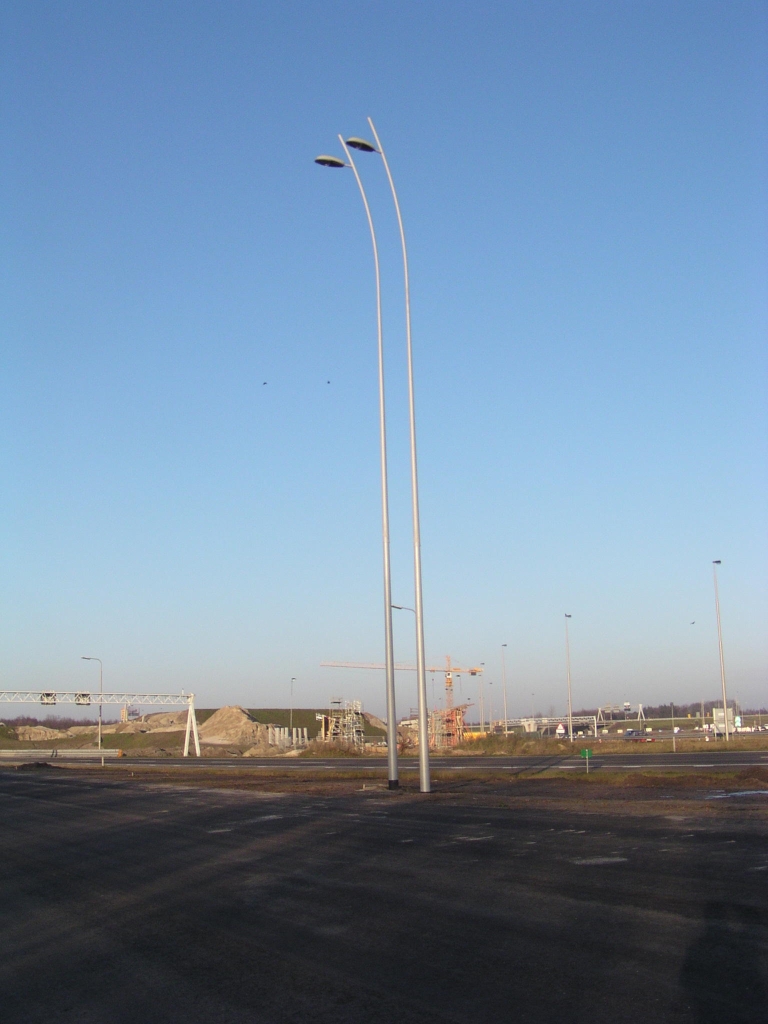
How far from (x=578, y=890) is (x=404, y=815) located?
9036 millimetres

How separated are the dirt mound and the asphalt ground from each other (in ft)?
361

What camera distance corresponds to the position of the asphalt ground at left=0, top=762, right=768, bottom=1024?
6.23 meters

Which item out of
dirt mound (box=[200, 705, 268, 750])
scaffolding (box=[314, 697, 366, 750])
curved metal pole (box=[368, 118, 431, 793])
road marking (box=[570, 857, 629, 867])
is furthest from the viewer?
dirt mound (box=[200, 705, 268, 750])

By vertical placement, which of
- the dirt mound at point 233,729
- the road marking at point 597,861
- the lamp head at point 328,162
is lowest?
the dirt mound at point 233,729

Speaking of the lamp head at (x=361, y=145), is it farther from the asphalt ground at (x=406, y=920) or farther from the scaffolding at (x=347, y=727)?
the scaffolding at (x=347, y=727)

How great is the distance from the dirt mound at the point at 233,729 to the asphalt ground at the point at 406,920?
361 feet

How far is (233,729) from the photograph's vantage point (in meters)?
134

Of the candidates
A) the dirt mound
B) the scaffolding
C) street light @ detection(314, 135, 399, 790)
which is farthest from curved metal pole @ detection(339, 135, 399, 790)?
the dirt mound

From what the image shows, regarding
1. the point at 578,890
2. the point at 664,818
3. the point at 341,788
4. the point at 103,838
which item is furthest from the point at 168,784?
the point at 578,890

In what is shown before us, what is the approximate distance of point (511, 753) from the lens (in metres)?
60.9

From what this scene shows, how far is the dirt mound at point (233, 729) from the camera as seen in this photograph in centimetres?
12823

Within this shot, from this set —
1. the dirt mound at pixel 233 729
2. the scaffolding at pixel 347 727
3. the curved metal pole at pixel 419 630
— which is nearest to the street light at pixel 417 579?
the curved metal pole at pixel 419 630

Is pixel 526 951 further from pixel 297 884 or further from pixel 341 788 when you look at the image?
pixel 341 788

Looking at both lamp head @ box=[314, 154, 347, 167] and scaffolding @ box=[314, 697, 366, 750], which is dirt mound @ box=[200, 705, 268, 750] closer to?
scaffolding @ box=[314, 697, 366, 750]
